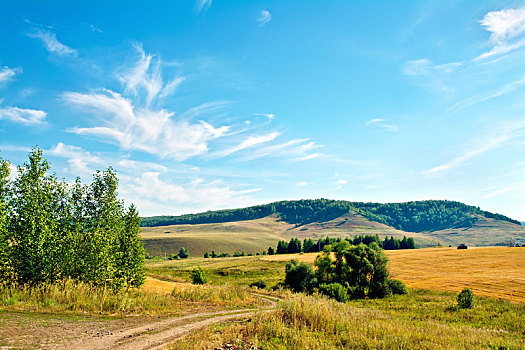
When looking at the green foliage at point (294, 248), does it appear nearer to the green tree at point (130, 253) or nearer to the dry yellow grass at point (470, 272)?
the dry yellow grass at point (470, 272)

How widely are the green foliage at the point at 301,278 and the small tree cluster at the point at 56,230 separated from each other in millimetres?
41009

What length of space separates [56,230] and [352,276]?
46.0 meters

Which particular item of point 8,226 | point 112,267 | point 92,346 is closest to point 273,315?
point 92,346

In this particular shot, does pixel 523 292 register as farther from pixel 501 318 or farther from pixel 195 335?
pixel 195 335

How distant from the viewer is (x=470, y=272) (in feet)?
213

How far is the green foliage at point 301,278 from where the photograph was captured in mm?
61312

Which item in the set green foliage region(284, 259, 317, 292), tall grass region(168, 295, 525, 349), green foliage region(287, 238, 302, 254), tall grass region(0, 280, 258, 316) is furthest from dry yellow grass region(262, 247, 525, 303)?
green foliage region(287, 238, 302, 254)

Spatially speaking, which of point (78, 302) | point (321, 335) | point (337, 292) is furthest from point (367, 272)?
point (78, 302)

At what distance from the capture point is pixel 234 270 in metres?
91.5

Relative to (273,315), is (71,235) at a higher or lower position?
higher

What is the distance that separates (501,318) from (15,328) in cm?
3458

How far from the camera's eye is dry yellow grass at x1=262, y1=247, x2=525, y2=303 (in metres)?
47.2

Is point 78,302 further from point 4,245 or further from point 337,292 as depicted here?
point 337,292

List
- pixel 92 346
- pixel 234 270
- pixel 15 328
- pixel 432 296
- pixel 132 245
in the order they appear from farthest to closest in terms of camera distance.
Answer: pixel 234 270 → pixel 432 296 → pixel 132 245 → pixel 15 328 → pixel 92 346
